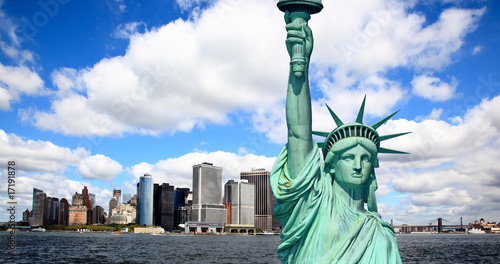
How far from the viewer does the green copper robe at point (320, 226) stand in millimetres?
11195

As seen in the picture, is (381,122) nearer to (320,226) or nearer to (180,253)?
(320,226)

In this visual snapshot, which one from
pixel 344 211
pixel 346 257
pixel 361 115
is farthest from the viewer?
pixel 361 115

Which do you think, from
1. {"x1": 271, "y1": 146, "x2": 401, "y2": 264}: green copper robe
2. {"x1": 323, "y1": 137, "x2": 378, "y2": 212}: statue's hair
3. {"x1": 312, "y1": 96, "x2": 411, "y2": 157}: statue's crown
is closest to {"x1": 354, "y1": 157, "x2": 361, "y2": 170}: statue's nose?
{"x1": 323, "y1": 137, "x2": 378, "y2": 212}: statue's hair

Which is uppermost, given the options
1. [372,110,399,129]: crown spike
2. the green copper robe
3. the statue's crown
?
[372,110,399,129]: crown spike

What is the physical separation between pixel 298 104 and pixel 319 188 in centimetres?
218

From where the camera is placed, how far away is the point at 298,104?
459 inches

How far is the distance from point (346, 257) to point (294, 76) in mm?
4548

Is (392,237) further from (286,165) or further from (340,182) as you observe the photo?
(286,165)

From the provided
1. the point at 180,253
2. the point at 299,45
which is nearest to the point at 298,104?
the point at 299,45

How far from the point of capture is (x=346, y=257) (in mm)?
11047

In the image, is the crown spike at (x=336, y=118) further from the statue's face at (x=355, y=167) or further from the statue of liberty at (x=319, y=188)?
the statue's face at (x=355, y=167)

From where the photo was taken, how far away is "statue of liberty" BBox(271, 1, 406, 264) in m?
11.4

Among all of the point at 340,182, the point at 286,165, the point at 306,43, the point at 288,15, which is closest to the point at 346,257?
the point at 340,182

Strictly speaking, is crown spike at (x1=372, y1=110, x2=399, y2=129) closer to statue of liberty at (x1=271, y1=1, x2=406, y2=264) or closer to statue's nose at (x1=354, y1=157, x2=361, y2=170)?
statue of liberty at (x1=271, y1=1, x2=406, y2=264)
